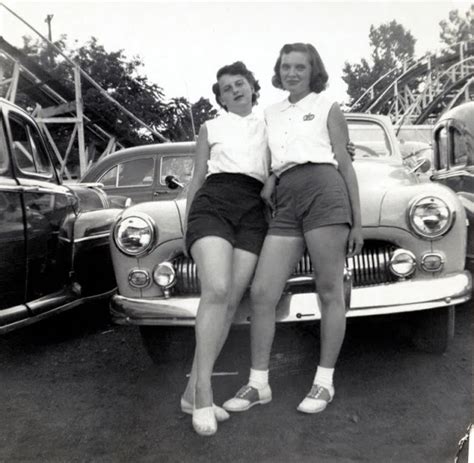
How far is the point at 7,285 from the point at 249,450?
5.22 ft

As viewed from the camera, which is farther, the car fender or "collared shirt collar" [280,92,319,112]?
the car fender

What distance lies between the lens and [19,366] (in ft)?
11.5

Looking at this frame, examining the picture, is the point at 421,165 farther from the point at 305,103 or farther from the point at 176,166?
the point at 176,166

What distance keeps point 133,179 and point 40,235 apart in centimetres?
228

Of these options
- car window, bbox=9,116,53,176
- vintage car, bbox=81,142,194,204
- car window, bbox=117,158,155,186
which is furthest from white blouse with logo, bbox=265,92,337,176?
car window, bbox=117,158,155,186

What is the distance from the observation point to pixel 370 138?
14.6 feet

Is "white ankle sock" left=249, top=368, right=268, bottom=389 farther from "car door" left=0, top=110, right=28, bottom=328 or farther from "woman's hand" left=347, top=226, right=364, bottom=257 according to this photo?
"car door" left=0, top=110, right=28, bottom=328

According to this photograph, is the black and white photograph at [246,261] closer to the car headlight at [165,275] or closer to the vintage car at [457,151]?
the car headlight at [165,275]

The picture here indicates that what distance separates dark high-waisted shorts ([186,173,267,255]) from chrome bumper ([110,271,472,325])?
0.36m

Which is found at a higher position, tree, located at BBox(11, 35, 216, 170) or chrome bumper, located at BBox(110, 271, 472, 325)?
tree, located at BBox(11, 35, 216, 170)

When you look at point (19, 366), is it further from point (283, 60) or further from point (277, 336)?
point (283, 60)

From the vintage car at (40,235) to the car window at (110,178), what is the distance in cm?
121

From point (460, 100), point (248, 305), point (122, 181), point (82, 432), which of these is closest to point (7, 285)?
point (82, 432)

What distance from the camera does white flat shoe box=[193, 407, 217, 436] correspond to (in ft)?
7.73
